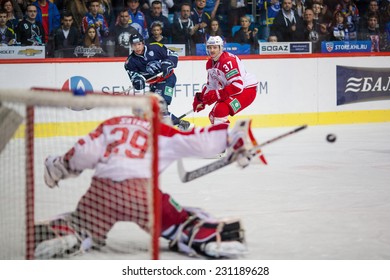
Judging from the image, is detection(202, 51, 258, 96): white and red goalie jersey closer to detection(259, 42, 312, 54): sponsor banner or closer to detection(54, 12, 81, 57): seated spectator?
detection(54, 12, 81, 57): seated spectator

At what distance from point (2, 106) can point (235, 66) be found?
3.83 meters

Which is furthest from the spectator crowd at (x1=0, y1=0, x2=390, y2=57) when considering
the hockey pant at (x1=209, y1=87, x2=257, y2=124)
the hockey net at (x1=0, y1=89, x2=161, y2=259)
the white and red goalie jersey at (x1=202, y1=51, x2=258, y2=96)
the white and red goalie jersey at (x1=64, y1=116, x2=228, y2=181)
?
the white and red goalie jersey at (x1=64, y1=116, x2=228, y2=181)

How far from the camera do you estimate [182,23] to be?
952 cm

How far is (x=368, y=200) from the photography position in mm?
5234

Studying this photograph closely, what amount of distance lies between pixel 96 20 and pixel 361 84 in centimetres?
331

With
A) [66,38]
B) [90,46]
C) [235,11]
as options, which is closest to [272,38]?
[235,11]

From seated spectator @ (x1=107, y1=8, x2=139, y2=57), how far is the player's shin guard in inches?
218

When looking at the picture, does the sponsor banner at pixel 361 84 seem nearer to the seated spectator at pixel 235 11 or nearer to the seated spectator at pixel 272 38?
the seated spectator at pixel 272 38

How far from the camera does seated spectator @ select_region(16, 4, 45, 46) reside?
343 inches

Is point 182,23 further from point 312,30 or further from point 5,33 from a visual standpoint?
point 5,33

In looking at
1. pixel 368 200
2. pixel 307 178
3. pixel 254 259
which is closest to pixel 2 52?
pixel 307 178

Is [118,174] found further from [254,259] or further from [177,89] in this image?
[177,89]

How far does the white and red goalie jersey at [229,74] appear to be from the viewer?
7289 mm
